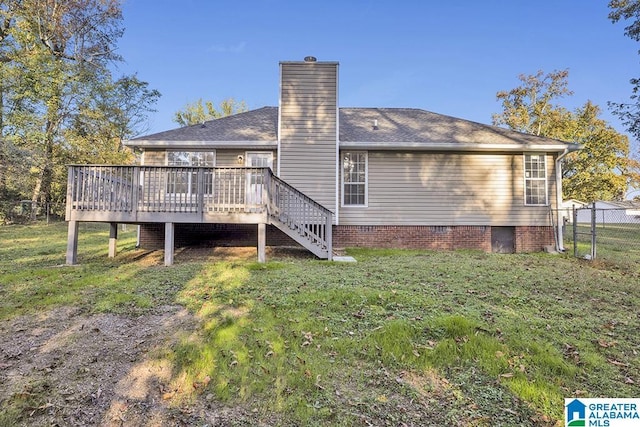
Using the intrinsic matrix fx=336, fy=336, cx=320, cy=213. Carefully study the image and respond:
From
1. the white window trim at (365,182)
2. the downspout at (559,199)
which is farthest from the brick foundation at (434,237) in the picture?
the white window trim at (365,182)

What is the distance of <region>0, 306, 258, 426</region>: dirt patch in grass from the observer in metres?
2.68

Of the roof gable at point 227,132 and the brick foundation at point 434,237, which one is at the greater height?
the roof gable at point 227,132

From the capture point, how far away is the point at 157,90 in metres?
26.7

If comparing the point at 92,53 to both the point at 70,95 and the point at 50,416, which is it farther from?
the point at 50,416

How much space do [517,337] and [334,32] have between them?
1860cm

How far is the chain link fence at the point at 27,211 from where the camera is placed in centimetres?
1936

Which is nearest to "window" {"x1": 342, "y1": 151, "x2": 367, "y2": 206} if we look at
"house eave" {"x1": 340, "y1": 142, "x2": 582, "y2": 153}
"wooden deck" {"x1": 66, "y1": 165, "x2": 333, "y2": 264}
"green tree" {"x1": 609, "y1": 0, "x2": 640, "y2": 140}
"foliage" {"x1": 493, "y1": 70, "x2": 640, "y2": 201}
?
"house eave" {"x1": 340, "y1": 142, "x2": 582, "y2": 153}

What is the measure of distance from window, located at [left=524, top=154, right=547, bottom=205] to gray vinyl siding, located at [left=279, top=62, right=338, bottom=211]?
6298mm

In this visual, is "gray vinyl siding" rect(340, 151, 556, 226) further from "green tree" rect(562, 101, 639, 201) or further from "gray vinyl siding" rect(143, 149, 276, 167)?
"green tree" rect(562, 101, 639, 201)

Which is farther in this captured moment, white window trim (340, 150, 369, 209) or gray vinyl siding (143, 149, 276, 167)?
white window trim (340, 150, 369, 209)

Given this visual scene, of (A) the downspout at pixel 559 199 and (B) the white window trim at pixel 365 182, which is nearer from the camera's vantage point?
(A) the downspout at pixel 559 199

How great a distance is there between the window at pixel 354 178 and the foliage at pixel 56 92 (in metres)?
15.9

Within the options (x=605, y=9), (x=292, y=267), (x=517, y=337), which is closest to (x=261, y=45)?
(x=605, y=9)

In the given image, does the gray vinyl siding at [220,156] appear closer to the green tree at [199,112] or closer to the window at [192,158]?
the window at [192,158]
